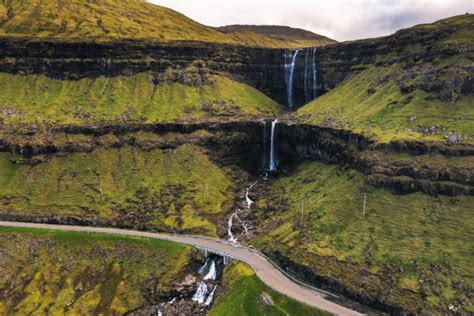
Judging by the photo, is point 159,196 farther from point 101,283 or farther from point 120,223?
point 101,283

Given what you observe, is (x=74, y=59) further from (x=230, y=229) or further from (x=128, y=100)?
(x=230, y=229)

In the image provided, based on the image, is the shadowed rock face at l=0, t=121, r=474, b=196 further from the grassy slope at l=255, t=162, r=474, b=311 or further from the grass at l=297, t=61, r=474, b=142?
the grassy slope at l=255, t=162, r=474, b=311

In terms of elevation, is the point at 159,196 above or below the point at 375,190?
below

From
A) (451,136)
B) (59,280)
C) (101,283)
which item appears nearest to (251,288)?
(101,283)

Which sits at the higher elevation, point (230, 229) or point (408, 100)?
point (408, 100)

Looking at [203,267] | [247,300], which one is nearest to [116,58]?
[203,267]

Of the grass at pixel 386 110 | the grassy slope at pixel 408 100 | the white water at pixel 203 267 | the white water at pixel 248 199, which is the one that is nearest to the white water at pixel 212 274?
the white water at pixel 203 267

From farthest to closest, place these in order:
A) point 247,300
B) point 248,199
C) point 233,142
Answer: point 233,142 < point 248,199 < point 247,300
